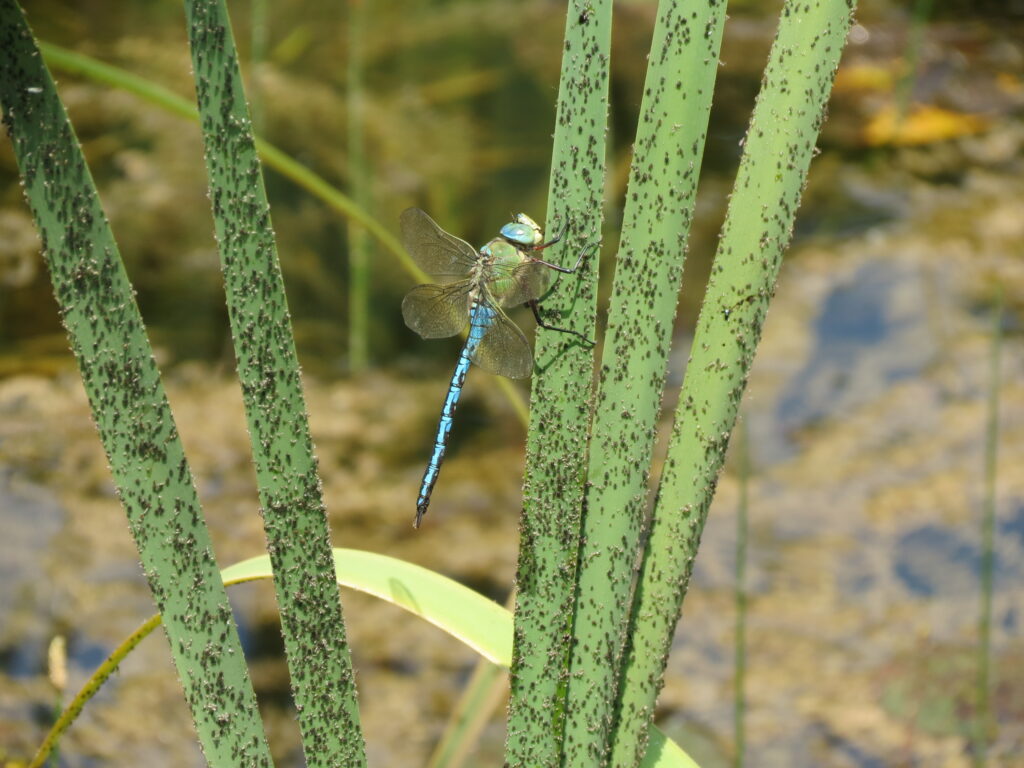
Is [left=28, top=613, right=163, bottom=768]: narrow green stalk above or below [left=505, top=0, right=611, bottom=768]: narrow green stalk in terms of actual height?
below

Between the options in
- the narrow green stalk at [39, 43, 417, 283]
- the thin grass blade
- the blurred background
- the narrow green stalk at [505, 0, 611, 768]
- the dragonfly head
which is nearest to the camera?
the narrow green stalk at [505, 0, 611, 768]

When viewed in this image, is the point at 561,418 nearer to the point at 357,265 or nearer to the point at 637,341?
the point at 637,341

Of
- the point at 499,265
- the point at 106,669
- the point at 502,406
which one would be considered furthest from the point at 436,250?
the point at 502,406

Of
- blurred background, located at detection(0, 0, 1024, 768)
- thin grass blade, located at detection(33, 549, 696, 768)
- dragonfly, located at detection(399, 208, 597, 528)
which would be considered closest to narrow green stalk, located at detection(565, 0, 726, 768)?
thin grass blade, located at detection(33, 549, 696, 768)

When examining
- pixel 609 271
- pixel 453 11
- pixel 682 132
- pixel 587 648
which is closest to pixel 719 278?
pixel 682 132

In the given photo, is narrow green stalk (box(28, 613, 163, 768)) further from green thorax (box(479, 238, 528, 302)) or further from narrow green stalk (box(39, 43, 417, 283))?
Result: green thorax (box(479, 238, 528, 302))

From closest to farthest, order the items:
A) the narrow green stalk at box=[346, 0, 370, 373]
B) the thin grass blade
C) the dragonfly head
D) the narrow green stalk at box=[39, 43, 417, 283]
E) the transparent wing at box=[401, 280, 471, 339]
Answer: the thin grass blade → the narrow green stalk at box=[39, 43, 417, 283] → the dragonfly head → the transparent wing at box=[401, 280, 471, 339] → the narrow green stalk at box=[346, 0, 370, 373]
